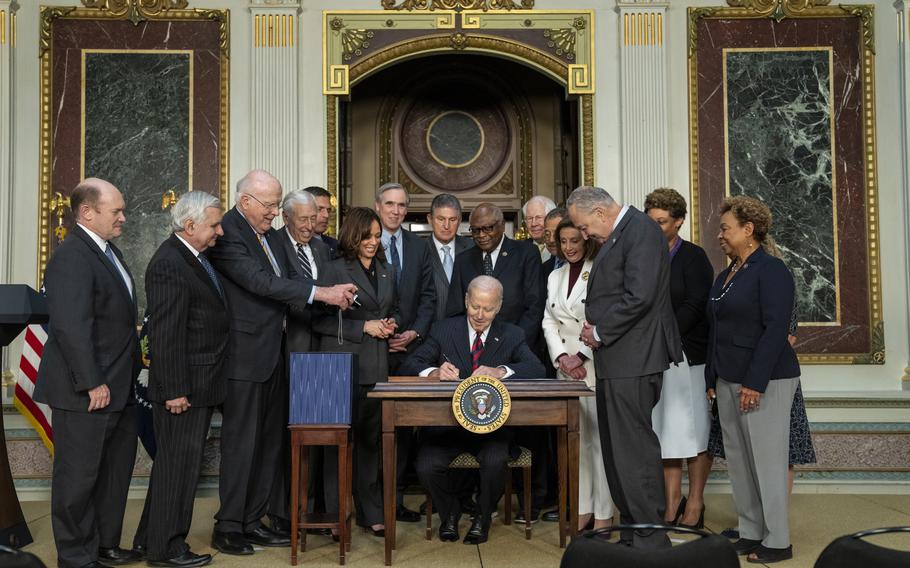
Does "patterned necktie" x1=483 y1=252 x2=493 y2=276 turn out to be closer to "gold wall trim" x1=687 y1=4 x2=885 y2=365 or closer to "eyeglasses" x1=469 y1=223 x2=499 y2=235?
"eyeglasses" x1=469 y1=223 x2=499 y2=235

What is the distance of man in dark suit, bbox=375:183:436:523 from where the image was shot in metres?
5.43

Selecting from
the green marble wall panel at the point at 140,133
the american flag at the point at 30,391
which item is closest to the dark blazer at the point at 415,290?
the green marble wall panel at the point at 140,133

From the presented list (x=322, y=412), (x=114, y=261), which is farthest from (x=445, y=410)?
(x=114, y=261)

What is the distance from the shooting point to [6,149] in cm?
673

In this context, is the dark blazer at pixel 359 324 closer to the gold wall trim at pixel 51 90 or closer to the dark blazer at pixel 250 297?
the dark blazer at pixel 250 297

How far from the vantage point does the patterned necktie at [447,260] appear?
6031 millimetres

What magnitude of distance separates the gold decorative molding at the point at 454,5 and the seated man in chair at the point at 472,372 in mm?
2888

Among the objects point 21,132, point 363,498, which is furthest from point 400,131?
point 363,498

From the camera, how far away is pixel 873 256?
272 inches

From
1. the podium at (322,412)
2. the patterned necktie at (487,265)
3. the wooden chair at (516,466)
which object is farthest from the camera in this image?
the patterned necktie at (487,265)

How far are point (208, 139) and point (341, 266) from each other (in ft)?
8.06

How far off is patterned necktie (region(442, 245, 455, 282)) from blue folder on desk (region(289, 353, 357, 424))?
171cm

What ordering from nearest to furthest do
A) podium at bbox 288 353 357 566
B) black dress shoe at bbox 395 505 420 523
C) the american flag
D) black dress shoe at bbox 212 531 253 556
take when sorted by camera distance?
podium at bbox 288 353 357 566 → black dress shoe at bbox 212 531 253 556 → black dress shoe at bbox 395 505 420 523 → the american flag

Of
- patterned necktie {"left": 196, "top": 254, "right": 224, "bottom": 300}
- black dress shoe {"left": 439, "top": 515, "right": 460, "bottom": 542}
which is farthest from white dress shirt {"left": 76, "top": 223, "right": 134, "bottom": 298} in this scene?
black dress shoe {"left": 439, "top": 515, "right": 460, "bottom": 542}
